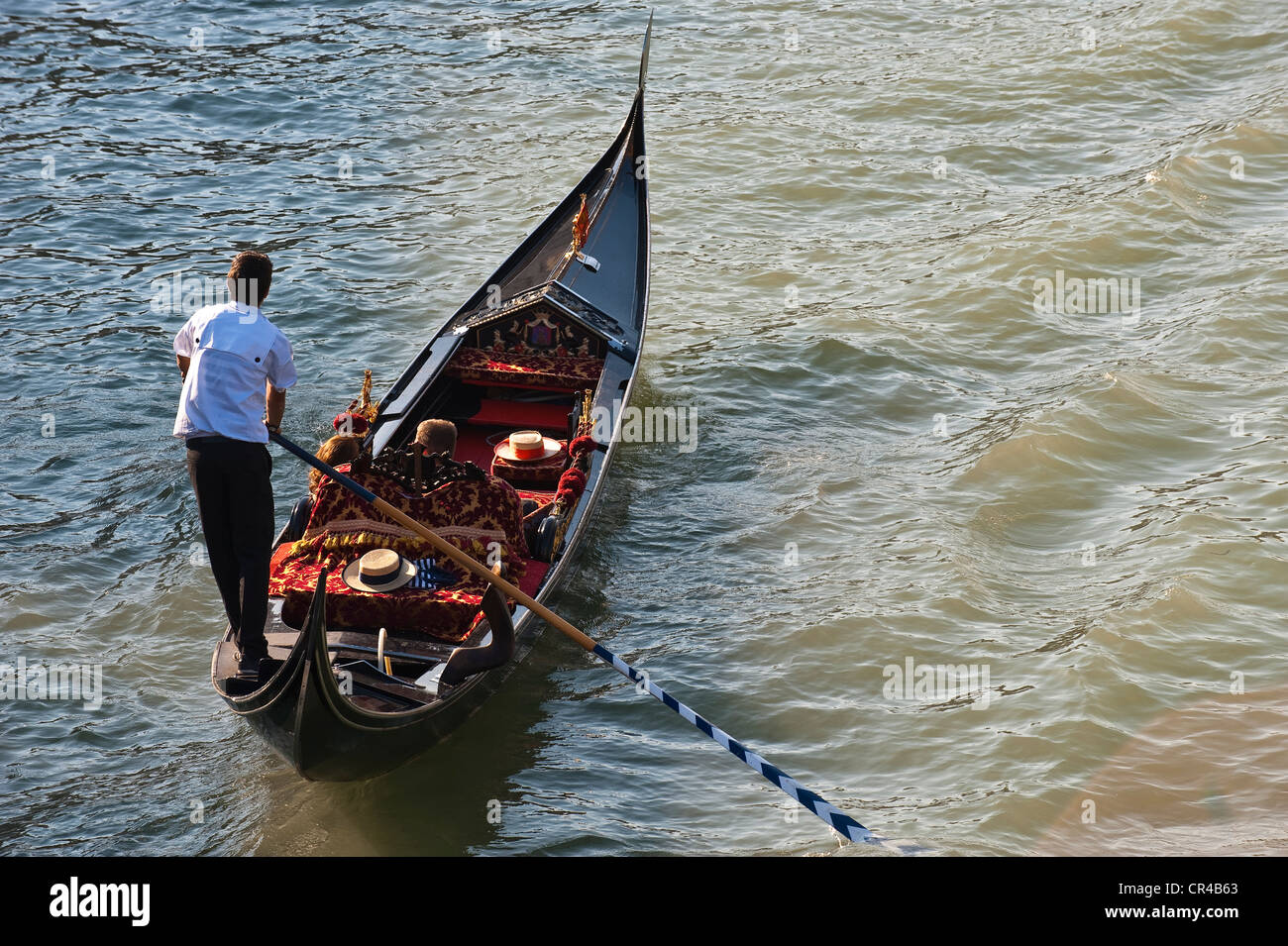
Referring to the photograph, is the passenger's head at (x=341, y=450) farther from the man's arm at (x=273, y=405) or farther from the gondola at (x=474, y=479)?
the man's arm at (x=273, y=405)

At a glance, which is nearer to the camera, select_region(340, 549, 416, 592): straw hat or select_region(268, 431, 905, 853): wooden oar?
select_region(268, 431, 905, 853): wooden oar

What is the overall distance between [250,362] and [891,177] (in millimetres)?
6541

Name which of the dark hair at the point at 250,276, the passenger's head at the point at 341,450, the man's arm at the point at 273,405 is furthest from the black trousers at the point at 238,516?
the passenger's head at the point at 341,450

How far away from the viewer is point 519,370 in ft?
19.7

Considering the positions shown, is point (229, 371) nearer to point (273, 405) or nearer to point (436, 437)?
point (273, 405)

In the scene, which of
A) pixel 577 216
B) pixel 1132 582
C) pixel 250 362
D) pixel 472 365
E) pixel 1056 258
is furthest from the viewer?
pixel 1056 258

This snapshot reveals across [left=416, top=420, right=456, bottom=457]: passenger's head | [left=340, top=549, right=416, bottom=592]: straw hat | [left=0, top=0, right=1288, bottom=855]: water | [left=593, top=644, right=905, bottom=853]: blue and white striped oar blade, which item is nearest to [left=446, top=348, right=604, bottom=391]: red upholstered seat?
[left=0, top=0, right=1288, bottom=855]: water

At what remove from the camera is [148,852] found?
407cm

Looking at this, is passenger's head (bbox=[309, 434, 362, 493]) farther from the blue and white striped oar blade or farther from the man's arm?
the blue and white striped oar blade

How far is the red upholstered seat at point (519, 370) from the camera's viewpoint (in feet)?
19.7

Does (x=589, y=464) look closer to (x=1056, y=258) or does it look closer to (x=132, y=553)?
(x=132, y=553)

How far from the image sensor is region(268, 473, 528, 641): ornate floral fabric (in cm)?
426
